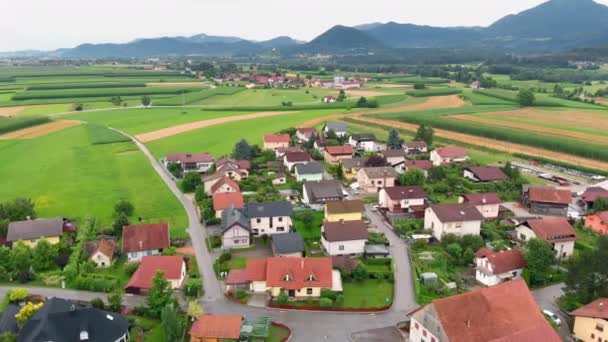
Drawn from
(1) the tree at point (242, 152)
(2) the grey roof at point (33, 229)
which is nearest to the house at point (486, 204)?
(1) the tree at point (242, 152)

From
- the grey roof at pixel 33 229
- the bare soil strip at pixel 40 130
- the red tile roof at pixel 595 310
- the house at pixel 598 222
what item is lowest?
the house at pixel 598 222

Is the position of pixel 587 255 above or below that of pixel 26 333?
above

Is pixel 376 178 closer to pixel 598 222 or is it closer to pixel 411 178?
pixel 411 178

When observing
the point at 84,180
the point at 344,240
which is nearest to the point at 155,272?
the point at 344,240

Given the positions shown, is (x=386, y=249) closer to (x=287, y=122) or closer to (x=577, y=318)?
(x=577, y=318)

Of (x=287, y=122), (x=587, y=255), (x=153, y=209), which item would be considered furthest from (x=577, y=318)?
(x=287, y=122)

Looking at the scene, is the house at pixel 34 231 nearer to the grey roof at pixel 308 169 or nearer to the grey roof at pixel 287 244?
the grey roof at pixel 287 244
